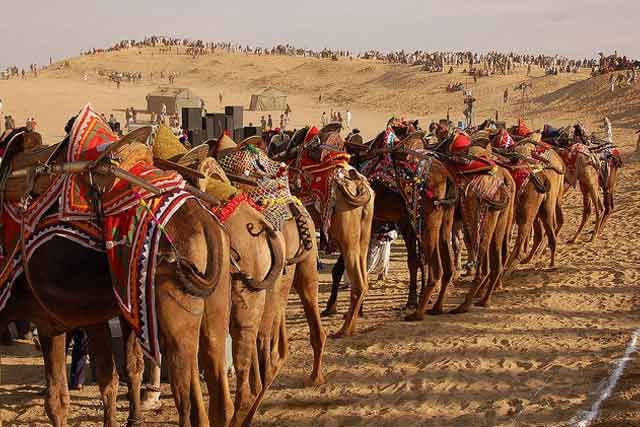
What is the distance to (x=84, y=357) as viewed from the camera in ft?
21.4

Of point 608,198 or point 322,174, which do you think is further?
point 608,198

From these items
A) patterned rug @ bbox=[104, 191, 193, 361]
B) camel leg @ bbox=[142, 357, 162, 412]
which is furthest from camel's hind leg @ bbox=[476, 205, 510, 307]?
patterned rug @ bbox=[104, 191, 193, 361]

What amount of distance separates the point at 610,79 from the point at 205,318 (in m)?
46.0

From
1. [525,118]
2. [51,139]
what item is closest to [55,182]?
[51,139]

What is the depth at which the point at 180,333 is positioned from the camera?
149 inches

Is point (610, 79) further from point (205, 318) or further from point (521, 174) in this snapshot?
point (205, 318)

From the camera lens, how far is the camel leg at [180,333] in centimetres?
376

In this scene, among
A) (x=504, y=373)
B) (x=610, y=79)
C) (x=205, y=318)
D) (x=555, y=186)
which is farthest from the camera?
(x=610, y=79)

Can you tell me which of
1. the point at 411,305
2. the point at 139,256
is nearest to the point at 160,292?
the point at 139,256

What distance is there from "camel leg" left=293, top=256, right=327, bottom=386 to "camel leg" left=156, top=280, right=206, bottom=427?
2272 mm

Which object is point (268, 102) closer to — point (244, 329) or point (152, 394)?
point (152, 394)

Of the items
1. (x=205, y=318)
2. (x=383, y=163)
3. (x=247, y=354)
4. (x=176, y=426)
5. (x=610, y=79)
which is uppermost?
(x=610, y=79)

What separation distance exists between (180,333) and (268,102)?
158 feet

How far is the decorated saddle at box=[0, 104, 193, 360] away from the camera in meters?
3.80
